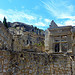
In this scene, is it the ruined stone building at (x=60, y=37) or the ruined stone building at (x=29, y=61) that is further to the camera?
the ruined stone building at (x=60, y=37)

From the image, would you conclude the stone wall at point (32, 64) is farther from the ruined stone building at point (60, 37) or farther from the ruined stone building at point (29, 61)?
the ruined stone building at point (60, 37)

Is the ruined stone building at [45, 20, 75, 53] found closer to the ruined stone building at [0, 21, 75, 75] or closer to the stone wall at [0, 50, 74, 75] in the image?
the ruined stone building at [0, 21, 75, 75]

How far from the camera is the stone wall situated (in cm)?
470

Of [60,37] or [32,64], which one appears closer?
[32,64]

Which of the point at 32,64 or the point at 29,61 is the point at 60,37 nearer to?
the point at 32,64

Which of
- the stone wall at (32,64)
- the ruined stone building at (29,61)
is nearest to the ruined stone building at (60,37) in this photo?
the ruined stone building at (29,61)

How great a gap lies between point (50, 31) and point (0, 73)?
17291 millimetres

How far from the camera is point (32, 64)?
657 centimetres

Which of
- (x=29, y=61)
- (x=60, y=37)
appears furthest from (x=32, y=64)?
(x=60, y=37)

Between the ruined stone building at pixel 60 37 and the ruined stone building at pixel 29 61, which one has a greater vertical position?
the ruined stone building at pixel 60 37

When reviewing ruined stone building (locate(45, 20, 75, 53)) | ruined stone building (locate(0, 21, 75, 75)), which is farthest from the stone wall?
ruined stone building (locate(45, 20, 75, 53))

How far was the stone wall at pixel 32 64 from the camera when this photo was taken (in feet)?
15.4

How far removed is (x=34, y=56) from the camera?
6.84m

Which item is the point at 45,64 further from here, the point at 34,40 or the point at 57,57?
the point at 34,40
